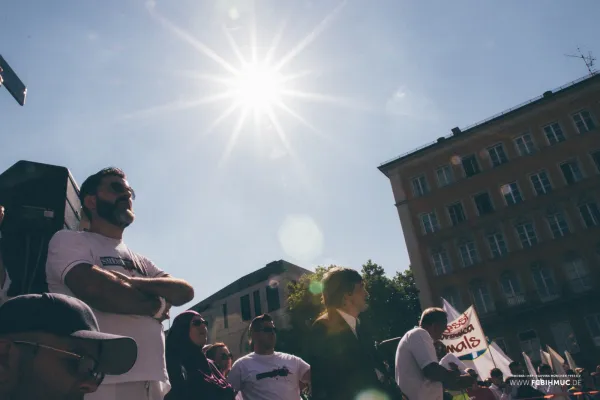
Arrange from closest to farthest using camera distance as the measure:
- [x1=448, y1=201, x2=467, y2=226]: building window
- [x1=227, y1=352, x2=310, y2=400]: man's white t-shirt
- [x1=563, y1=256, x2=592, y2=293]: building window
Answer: [x1=227, y1=352, x2=310, y2=400]: man's white t-shirt < [x1=563, y1=256, x2=592, y2=293]: building window < [x1=448, y1=201, x2=467, y2=226]: building window

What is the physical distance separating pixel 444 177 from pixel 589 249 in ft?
33.1

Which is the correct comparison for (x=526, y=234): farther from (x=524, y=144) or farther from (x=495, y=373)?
(x=495, y=373)

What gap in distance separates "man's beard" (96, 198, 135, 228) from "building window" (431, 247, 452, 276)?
27.9 meters

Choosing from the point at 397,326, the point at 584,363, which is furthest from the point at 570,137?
the point at 397,326

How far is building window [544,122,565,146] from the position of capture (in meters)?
27.2

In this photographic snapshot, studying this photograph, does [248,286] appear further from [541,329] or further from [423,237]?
[541,329]

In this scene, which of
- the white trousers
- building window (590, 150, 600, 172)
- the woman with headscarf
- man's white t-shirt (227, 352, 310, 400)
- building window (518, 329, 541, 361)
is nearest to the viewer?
the white trousers

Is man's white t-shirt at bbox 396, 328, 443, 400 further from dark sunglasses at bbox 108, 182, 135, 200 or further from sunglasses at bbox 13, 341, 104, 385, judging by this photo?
sunglasses at bbox 13, 341, 104, 385

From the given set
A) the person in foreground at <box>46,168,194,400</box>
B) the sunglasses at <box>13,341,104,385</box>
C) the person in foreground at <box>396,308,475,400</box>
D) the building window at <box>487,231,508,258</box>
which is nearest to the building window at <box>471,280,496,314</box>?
the building window at <box>487,231,508,258</box>

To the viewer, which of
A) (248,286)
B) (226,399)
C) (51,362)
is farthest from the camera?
(248,286)

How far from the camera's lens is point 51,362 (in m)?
1.28

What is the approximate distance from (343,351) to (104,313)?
5.96 ft

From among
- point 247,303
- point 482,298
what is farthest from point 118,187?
point 247,303

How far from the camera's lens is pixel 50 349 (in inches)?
50.4
